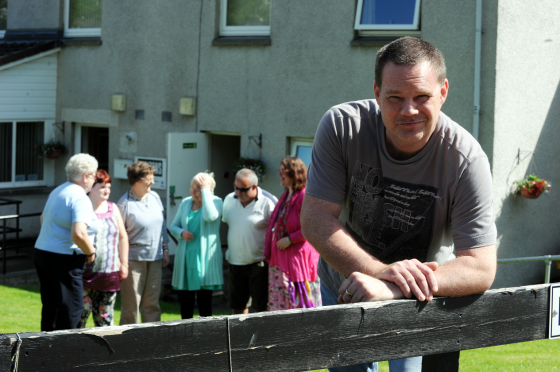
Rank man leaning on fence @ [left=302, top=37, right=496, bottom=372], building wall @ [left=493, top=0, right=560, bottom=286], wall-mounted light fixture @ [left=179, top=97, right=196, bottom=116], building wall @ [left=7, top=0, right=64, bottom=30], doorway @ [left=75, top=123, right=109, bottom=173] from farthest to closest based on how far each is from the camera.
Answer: doorway @ [left=75, top=123, right=109, bottom=173]
building wall @ [left=7, top=0, right=64, bottom=30]
wall-mounted light fixture @ [left=179, top=97, right=196, bottom=116]
building wall @ [left=493, top=0, right=560, bottom=286]
man leaning on fence @ [left=302, top=37, right=496, bottom=372]

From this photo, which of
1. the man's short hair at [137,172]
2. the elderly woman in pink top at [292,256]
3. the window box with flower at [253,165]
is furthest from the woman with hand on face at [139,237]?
the window box with flower at [253,165]

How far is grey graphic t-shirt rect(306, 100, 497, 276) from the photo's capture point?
2408mm

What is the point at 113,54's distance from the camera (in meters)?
13.4

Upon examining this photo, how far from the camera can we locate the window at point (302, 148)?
1130 cm

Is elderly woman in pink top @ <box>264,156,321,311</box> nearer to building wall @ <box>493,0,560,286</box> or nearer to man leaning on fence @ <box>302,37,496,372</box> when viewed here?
building wall @ <box>493,0,560,286</box>

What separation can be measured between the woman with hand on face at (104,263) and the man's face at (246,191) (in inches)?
54.6

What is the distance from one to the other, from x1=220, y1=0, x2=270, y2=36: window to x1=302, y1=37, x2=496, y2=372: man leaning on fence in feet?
31.0

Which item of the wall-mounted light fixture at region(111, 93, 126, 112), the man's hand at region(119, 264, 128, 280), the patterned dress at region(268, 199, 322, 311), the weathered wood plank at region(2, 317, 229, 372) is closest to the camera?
the weathered wood plank at region(2, 317, 229, 372)

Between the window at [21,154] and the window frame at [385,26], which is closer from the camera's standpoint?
the window frame at [385,26]

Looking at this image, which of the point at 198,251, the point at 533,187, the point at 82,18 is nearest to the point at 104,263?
the point at 198,251

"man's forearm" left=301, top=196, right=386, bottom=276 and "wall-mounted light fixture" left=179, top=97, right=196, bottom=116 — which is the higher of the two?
"wall-mounted light fixture" left=179, top=97, right=196, bottom=116

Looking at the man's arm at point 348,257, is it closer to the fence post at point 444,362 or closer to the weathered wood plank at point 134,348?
the fence post at point 444,362

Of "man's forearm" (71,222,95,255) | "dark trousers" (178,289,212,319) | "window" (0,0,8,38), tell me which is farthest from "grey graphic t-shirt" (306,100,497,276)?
"window" (0,0,8,38)

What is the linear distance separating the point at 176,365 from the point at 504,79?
349 inches
